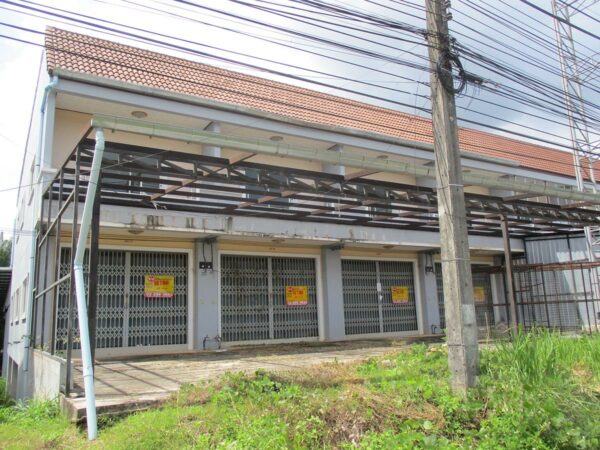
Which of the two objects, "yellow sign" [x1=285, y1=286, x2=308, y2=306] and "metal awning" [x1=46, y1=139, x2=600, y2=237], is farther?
"yellow sign" [x1=285, y1=286, x2=308, y2=306]

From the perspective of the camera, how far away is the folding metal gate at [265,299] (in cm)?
1491

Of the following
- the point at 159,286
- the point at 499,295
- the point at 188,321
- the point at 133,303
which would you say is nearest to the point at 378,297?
the point at 499,295

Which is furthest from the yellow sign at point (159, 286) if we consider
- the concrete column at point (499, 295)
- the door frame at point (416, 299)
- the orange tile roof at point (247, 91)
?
the concrete column at point (499, 295)

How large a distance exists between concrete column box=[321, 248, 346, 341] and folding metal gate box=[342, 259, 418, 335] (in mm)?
690

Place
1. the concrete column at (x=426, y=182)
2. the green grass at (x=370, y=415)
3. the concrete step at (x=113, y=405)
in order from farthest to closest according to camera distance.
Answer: the concrete column at (x=426, y=182) → the concrete step at (x=113, y=405) → the green grass at (x=370, y=415)

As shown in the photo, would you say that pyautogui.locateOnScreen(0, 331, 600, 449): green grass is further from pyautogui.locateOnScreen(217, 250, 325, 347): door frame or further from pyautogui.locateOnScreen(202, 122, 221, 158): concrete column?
pyautogui.locateOnScreen(202, 122, 221, 158): concrete column

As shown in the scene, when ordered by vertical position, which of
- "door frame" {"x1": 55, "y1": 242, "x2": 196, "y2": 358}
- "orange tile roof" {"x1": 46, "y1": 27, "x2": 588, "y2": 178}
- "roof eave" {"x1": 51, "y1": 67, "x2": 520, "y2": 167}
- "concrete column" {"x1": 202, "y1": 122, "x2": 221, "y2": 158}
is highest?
"orange tile roof" {"x1": 46, "y1": 27, "x2": 588, "y2": 178}

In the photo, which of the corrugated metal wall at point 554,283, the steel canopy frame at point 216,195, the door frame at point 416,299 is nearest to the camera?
the steel canopy frame at point 216,195

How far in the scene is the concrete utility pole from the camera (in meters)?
6.43

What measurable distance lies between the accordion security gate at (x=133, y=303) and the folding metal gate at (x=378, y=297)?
5638 millimetres

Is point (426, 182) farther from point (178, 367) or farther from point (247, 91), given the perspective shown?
point (178, 367)

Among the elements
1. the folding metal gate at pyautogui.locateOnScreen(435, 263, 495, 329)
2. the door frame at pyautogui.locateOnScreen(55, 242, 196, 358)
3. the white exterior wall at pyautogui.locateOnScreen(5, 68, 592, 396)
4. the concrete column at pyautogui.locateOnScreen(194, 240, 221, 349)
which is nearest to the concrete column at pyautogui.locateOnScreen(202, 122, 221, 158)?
the white exterior wall at pyautogui.locateOnScreen(5, 68, 592, 396)

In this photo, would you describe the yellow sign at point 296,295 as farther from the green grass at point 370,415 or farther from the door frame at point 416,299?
the green grass at point 370,415

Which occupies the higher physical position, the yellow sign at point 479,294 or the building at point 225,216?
the building at point 225,216
